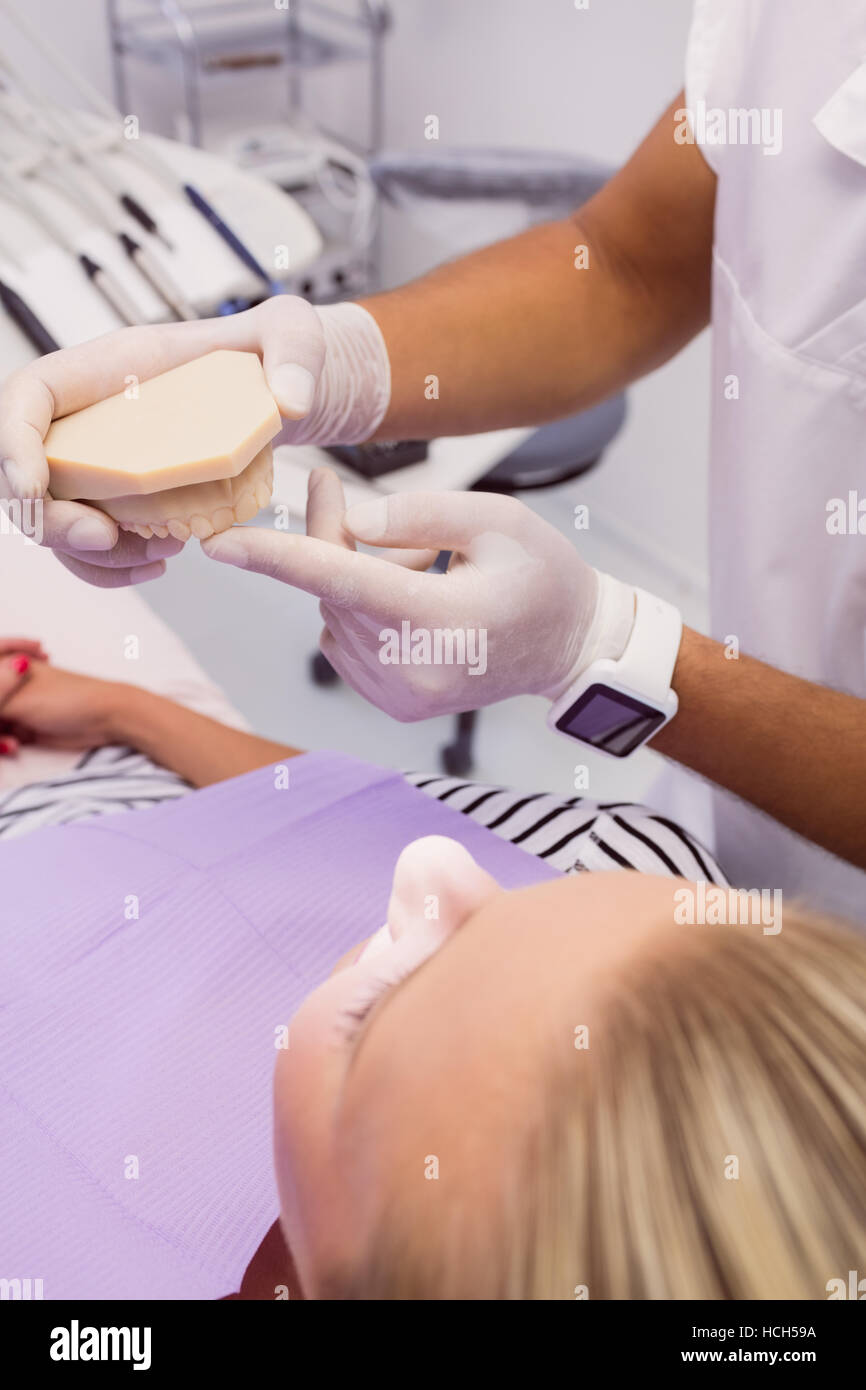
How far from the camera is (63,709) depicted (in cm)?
112

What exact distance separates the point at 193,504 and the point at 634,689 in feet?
1.17

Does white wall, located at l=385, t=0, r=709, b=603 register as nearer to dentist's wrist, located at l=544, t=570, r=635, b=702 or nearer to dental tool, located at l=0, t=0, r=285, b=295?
dental tool, located at l=0, t=0, r=285, b=295

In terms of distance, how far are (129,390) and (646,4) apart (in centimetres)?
186

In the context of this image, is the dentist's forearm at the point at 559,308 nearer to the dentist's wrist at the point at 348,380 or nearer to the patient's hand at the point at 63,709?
the dentist's wrist at the point at 348,380

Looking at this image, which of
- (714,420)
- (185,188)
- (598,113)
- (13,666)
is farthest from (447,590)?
(598,113)

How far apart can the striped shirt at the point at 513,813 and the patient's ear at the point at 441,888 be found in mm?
271

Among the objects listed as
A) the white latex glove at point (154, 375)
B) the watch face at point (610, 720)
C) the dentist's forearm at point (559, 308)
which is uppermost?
the dentist's forearm at point (559, 308)

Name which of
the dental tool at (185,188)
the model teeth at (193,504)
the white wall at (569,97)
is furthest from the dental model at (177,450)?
the white wall at (569,97)

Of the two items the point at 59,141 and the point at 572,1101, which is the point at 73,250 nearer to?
the point at 59,141

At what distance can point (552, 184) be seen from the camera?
171cm

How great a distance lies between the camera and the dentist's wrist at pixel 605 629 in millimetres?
830

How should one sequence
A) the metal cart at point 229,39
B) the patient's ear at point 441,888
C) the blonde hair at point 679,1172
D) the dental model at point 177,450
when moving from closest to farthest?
1. the blonde hair at point 679,1172
2. the patient's ear at point 441,888
3. the dental model at point 177,450
4. the metal cart at point 229,39

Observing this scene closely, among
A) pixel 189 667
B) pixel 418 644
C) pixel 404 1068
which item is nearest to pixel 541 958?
pixel 404 1068
